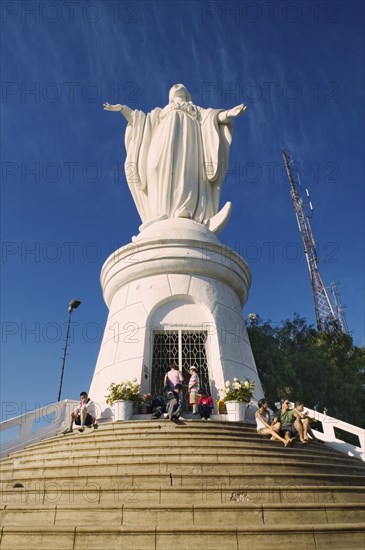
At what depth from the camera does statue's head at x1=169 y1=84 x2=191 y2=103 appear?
17.4 m

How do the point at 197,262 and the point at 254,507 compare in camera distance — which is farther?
the point at 197,262

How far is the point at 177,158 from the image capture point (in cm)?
1530

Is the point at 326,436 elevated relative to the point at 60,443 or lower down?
elevated

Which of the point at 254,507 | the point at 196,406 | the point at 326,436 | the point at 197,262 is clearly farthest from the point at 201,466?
the point at 197,262

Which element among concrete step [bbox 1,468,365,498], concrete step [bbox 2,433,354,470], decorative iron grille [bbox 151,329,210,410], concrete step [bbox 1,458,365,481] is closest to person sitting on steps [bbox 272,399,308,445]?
concrete step [bbox 2,433,354,470]

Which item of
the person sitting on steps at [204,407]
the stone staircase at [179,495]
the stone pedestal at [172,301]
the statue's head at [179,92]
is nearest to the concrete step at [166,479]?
the stone staircase at [179,495]

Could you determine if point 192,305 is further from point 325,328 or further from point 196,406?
point 325,328

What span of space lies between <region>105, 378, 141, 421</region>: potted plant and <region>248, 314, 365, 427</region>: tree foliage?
459 inches

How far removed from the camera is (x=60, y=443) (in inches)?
321

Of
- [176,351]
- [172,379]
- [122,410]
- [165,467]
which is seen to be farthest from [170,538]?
[176,351]

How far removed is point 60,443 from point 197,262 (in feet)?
20.4

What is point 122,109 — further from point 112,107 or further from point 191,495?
point 191,495

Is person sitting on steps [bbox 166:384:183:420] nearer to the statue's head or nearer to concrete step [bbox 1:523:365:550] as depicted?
concrete step [bbox 1:523:365:550]

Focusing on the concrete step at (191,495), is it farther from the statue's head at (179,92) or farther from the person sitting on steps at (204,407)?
the statue's head at (179,92)
